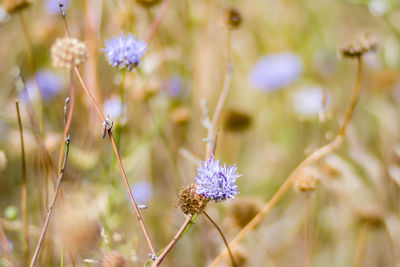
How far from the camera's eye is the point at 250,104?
2.05 meters

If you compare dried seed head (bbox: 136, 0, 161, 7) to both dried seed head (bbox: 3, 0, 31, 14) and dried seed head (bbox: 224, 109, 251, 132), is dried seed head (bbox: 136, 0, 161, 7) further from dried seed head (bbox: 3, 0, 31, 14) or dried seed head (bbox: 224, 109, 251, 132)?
dried seed head (bbox: 224, 109, 251, 132)

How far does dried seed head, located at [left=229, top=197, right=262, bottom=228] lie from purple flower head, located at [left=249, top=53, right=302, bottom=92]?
112 cm

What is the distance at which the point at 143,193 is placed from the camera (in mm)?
1384

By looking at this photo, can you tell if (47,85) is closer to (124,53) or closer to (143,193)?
(143,193)

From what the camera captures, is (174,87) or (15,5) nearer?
(15,5)

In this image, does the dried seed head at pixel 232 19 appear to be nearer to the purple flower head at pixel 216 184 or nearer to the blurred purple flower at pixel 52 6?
the purple flower head at pixel 216 184

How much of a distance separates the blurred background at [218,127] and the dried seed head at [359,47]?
38mm

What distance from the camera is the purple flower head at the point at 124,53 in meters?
0.77

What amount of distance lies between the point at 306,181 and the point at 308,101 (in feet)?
4.16

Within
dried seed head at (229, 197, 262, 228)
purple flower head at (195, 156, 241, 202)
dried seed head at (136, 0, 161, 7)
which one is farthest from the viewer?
dried seed head at (136, 0, 161, 7)

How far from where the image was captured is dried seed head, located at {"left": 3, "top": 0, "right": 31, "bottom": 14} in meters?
1.01

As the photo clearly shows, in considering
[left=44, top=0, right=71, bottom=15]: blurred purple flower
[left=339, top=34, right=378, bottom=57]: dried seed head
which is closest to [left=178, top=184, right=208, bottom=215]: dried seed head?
[left=339, top=34, right=378, bottom=57]: dried seed head

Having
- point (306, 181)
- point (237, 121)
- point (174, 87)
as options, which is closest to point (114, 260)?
point (306, 181)

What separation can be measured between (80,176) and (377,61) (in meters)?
1.34
